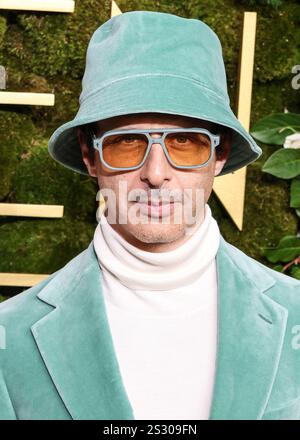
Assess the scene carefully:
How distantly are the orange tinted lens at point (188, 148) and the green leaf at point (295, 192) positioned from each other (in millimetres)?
1156

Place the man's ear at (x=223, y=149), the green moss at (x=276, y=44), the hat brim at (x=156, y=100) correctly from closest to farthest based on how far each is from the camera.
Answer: the hat brim at (x=156, y=100) < the man's ear at (x=223, y=149) < the green moss at (x=276, y=44)

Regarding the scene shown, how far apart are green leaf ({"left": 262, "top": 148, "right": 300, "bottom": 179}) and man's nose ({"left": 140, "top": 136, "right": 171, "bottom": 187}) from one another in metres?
Answer: 1.14

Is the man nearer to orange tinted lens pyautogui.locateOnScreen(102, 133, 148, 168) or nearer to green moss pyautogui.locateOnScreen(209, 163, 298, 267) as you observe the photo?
orange tinted lens pyautogui.locateOnScreen(102, 133, 148, 168)

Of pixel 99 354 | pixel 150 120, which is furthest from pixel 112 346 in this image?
pixel 150 120

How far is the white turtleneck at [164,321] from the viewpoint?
1172 millimetres

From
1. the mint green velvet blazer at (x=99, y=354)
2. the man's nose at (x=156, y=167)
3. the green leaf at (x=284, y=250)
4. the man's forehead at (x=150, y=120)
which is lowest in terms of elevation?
the mint green velvet blazer at (x=99, y=354)

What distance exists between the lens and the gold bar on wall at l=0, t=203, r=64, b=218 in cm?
223

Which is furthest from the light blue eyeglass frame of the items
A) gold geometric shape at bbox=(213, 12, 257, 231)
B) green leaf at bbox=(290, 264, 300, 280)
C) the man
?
green leaf at bbox=(290, 264, 300, 280)

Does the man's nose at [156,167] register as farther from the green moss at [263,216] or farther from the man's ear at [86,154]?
the green moss at [263,216]

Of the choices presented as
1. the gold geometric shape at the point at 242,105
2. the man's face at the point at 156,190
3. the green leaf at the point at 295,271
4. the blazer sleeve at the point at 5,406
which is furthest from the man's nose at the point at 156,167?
the green leaf at the point at 295,271

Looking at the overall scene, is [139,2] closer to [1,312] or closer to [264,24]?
[264,24]

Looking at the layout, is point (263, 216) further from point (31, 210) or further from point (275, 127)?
point (31, 210)

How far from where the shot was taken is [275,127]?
89.2 inches

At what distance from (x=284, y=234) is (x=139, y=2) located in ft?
2.84
